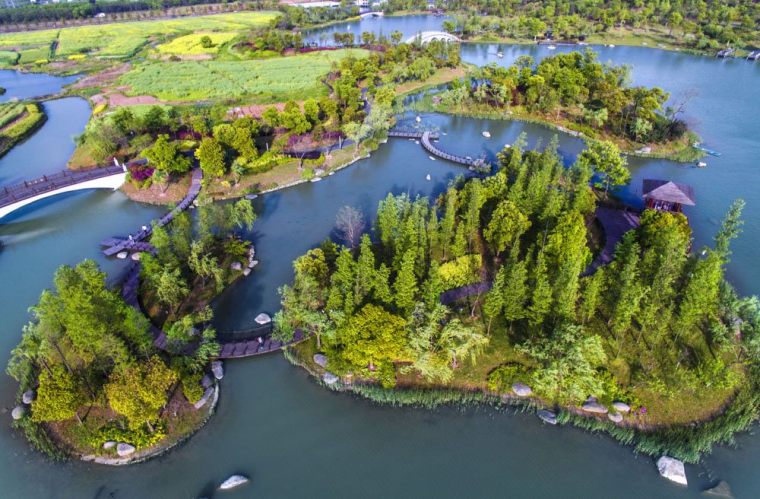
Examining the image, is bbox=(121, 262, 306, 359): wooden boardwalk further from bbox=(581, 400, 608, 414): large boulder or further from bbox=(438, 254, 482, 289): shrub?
bbox=(581, 400, 608, 414): large boulder

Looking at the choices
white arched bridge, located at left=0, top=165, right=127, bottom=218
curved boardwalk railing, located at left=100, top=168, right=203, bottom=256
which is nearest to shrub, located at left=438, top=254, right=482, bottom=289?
curved boardwalk railing, located at left=100, top=168, right=203, bottom=256

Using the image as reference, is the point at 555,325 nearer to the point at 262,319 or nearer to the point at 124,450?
the point at 262,319

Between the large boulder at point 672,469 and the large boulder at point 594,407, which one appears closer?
the large boulder at point 672,469

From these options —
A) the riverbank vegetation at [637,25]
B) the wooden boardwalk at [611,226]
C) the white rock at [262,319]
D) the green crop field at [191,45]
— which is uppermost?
the riverbank vegetation at [637,25]

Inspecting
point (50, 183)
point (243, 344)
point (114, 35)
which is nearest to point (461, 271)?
point (243, 344)

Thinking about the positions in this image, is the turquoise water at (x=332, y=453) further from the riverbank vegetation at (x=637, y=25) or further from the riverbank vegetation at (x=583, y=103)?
the riverbank vegetation at (x=637, y=25)

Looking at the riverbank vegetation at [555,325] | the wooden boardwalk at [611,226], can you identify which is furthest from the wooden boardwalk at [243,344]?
the wooden boardwalk at [611,226]
